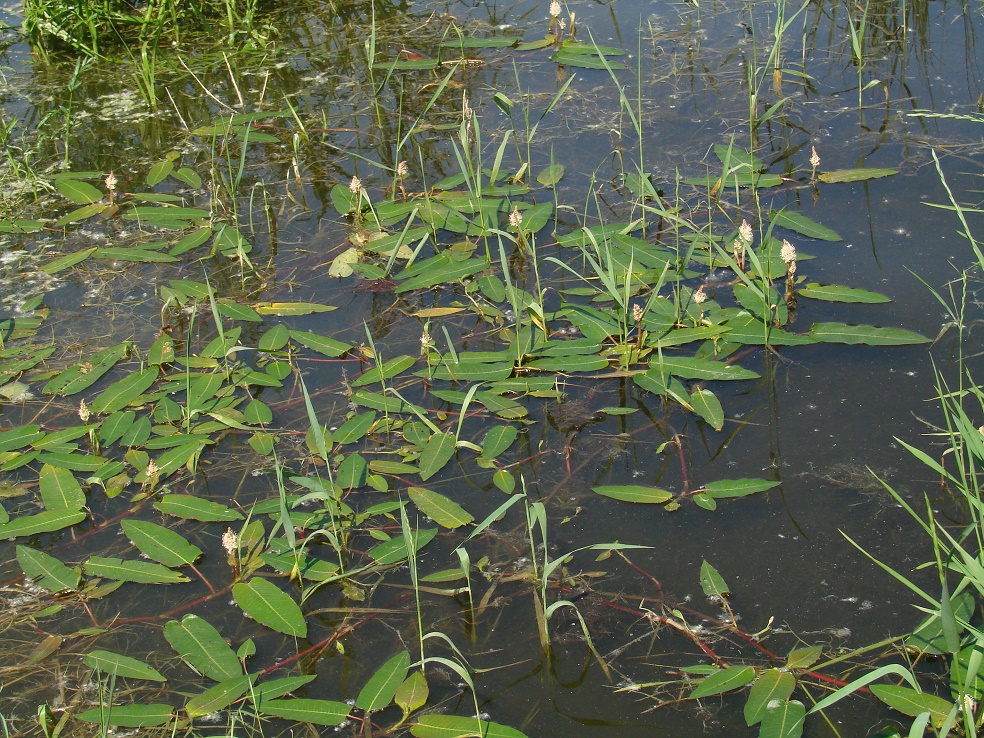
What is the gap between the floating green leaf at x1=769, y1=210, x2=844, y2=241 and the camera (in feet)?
9.07

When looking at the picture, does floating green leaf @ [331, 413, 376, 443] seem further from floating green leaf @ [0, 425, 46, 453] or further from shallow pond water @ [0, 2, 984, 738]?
floating green leaf @ [0, 425, 46, 453]

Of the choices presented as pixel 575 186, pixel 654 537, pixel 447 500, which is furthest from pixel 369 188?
pixel 654 537

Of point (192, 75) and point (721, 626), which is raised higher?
point (192, 75)

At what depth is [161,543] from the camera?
2141 millimetres

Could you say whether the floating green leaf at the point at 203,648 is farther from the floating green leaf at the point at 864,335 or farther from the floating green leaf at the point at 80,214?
the floating green leaf at the point at 80,214

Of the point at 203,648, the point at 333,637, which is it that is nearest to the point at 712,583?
the point at 333,637

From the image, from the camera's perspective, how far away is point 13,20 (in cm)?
469

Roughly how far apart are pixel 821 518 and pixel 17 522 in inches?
69.8

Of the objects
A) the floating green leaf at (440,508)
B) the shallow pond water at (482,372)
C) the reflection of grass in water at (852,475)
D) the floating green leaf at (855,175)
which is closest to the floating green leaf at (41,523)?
the shallow pond water at (482,372)

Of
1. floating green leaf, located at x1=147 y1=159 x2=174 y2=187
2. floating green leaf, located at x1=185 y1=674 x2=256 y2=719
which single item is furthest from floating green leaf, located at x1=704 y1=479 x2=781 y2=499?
floating green leaf, located at x1=147 y1=159 x2=174 y2=187

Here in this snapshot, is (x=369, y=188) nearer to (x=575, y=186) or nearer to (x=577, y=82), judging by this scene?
(x=575, y=186)

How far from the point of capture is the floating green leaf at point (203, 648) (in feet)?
6.09

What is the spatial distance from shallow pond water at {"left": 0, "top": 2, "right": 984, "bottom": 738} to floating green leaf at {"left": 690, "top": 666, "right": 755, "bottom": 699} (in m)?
0.03

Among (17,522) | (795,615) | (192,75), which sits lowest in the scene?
(795,615)
